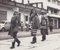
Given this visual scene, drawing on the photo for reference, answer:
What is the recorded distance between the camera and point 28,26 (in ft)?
101

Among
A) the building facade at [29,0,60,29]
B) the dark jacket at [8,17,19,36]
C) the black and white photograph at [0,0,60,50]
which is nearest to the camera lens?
the dark jacket at [8,17,19,36]

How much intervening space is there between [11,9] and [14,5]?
241 centimetres

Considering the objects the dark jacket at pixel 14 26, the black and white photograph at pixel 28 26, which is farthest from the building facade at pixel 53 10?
the dark jacket at pixel 14 26

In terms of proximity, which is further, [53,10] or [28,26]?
[53,10]

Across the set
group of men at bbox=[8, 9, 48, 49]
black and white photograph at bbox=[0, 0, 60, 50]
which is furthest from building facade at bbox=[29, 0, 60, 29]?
group of men at bbox=[8, 9, 48, 49]

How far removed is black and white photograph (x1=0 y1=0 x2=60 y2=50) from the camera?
9.05 m

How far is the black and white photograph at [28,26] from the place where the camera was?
9.05 m

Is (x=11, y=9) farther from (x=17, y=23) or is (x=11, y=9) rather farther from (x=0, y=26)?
(x=17, y=23)

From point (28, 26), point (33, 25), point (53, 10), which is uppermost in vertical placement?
point (53, 10)

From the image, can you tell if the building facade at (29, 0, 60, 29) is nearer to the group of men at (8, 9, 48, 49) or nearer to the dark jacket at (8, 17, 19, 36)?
the group of men at (8, 9, 48, 49)

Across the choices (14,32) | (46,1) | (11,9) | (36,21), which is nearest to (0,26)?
(11,9)

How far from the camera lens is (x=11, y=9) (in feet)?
107

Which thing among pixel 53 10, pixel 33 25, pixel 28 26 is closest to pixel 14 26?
pixel 33 25

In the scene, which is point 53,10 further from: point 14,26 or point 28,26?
point 14,26
